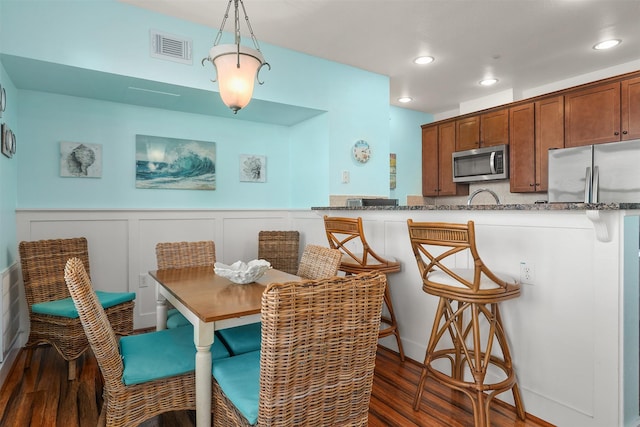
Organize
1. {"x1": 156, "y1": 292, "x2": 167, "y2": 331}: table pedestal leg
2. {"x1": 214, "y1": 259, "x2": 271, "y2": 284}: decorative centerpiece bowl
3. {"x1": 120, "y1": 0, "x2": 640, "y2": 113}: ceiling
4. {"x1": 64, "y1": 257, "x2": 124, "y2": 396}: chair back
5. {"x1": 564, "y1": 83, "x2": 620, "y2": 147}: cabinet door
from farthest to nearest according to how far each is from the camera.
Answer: {"x1": 564, "y1": 83, "x2": 620, "y2": 147}: cabinet door, {"x1": 120, "y1": 0, "x2": 640, "y2": 113}: ceiling, {"x1": 156, "y1": 292, "x2": 167, "y2": 331}: table pedestal leg, {"x1": 214, "y1": 259, "x2": 271, "y2": 284}: decorative centerpiece bowl, {"x1": 64, "y1": 257, "x2": 124, "y2": 396}: chair back

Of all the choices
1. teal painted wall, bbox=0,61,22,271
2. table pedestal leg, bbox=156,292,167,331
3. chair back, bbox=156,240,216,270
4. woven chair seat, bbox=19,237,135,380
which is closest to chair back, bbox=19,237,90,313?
woven chair seat, bbox=19,237,135,380

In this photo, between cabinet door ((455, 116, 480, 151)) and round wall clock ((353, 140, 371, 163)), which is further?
cabinet door ((455, 116, 480, 151))

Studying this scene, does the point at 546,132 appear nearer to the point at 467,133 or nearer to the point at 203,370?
the point at 467,133

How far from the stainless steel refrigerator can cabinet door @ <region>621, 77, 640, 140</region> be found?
11 cm

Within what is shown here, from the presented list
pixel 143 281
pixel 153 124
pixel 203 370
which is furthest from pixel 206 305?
pixel 153 124

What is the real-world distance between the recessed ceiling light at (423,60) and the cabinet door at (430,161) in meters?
1.70

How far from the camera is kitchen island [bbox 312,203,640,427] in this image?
5.42 ft

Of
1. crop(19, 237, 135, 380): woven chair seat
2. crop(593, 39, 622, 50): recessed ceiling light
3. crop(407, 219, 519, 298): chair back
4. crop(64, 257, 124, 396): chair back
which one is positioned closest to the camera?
crop(64, 257, 124, 396): chair back

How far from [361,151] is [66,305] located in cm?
287

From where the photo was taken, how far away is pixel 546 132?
412 cm

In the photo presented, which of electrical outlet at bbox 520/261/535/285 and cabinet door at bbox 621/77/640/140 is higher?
cabinet door at bbox 621/77/640/140

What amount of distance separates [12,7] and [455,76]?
3.91 m

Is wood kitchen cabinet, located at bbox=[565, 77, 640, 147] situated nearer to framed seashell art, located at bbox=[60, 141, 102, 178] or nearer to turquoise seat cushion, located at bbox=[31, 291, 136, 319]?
turquoise seat cushion, located at bbox=[31, 291, 136, 319]

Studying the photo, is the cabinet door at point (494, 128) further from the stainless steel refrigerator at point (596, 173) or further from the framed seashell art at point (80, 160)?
the framed seashell art at point (80, 160)
